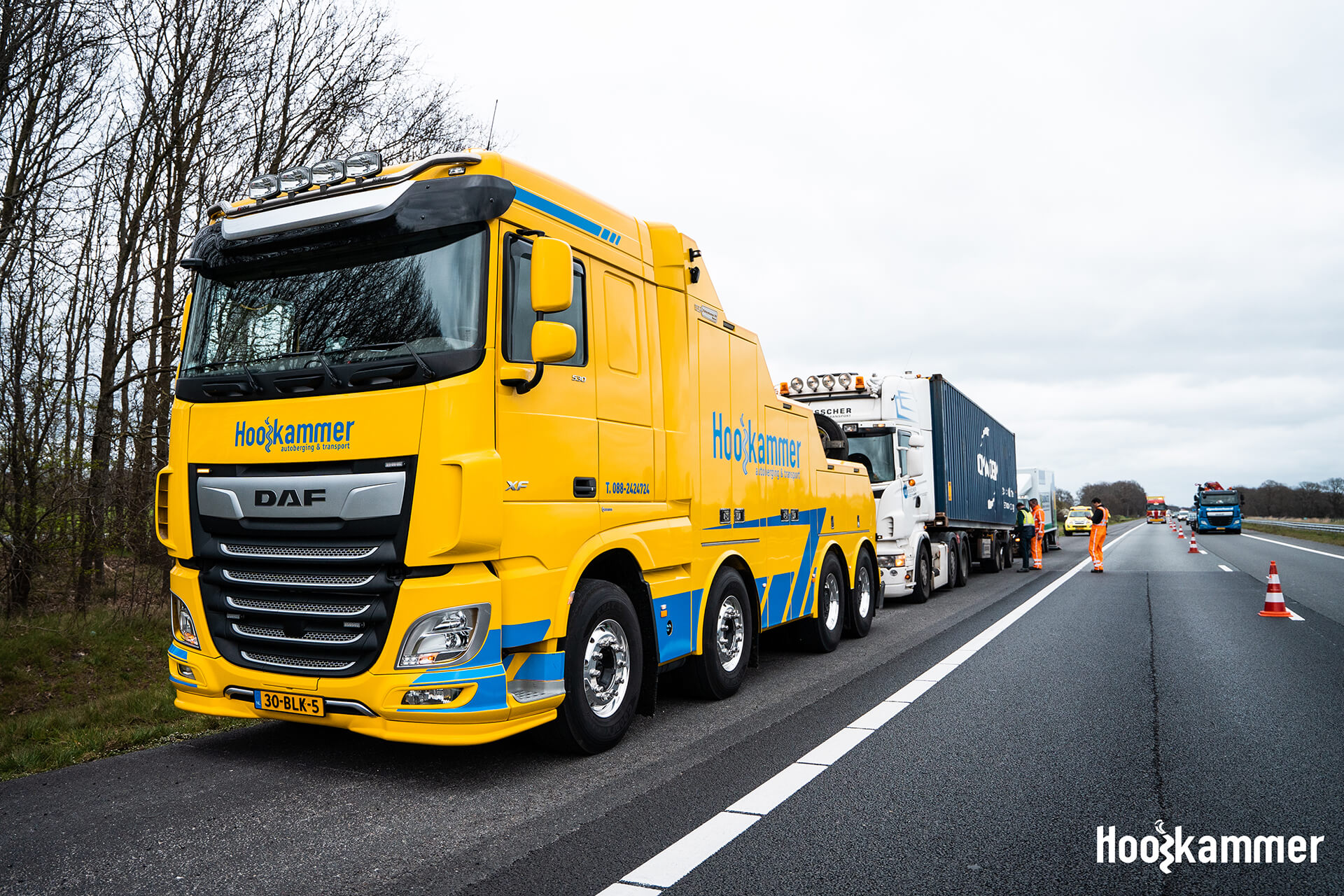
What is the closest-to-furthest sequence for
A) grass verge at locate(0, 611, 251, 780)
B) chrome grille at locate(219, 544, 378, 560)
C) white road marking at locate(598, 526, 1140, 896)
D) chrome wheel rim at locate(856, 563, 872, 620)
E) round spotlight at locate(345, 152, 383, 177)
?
1. white road marking at locate(598, 526, 1140, 896)
2. chrome grille at locate(219, 544, 378, 560)
3. round spotlight at locate(345, 152, 383, 177)
4. grass verge at locate(0, 611, 251, 780)
5. chrome wheel rim at locate(856, 563, 872, 620)

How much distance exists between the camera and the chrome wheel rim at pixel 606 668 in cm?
528

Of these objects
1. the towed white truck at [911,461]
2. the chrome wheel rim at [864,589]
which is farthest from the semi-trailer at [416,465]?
the towed white truck at [911,461]

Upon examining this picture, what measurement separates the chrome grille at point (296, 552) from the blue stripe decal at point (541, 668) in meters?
1.00

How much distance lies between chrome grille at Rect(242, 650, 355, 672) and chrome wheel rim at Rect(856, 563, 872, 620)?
683 centimetres

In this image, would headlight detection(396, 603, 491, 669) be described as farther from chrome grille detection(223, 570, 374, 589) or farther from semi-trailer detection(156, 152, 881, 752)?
chrome grille detection(223, 570, 374, 589)

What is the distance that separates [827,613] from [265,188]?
663 cm

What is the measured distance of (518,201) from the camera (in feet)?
16.4

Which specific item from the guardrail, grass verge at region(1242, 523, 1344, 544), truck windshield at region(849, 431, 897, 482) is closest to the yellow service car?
grass verge at region(1242, 523, 1344, 544)

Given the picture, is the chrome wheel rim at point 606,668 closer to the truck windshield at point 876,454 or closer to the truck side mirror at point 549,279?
the truck side mirror at point 549,279

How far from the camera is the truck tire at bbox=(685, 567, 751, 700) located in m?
6.74

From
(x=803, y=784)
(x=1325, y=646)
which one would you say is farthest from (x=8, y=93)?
(x=1325, y=646)

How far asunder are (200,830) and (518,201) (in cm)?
353

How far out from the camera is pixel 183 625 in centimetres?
526

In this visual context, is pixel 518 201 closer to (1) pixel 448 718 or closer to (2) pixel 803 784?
(1) pixel 448 718
